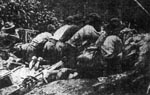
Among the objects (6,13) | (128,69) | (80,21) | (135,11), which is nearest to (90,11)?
(80,21)

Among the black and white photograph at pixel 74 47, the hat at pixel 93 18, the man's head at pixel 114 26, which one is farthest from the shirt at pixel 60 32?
the man's head at pixel 114 26

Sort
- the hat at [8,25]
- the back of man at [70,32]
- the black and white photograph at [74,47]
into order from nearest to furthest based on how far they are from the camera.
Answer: the black and white photograph at [74,47] → the back of man at [70,32] → the hat at [8,25]

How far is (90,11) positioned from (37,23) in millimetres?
366

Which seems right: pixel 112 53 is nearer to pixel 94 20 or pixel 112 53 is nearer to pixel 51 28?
pixel 94 20

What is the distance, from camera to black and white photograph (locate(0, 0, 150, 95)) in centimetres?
169

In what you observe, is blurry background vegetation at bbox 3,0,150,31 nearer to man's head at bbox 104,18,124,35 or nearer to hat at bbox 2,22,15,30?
man's head at bbox 104,18,124,35

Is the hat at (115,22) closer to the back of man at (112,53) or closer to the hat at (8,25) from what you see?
the back of man at (112,53)

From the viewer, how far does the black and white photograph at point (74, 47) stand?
5.55 feet

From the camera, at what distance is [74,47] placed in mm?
1809

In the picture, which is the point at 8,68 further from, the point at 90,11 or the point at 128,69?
the point at 128,69

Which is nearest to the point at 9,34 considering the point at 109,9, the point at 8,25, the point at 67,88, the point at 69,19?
the point at 8,25

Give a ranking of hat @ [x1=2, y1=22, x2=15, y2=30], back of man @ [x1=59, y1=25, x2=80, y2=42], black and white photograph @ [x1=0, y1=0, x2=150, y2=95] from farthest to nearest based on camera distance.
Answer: hat @ [x1=2, y1=22, x2=15, y2=30], back of man @ [x1=59, y1=25, x2=80, y2=42], black and white photograph @ [x1=0, y1=0, x2=150, y2=95]

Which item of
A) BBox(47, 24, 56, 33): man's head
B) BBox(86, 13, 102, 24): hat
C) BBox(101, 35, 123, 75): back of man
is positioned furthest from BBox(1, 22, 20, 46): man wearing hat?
BBox(101, 35, 123, 75): back of man

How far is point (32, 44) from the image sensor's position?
1908mm
